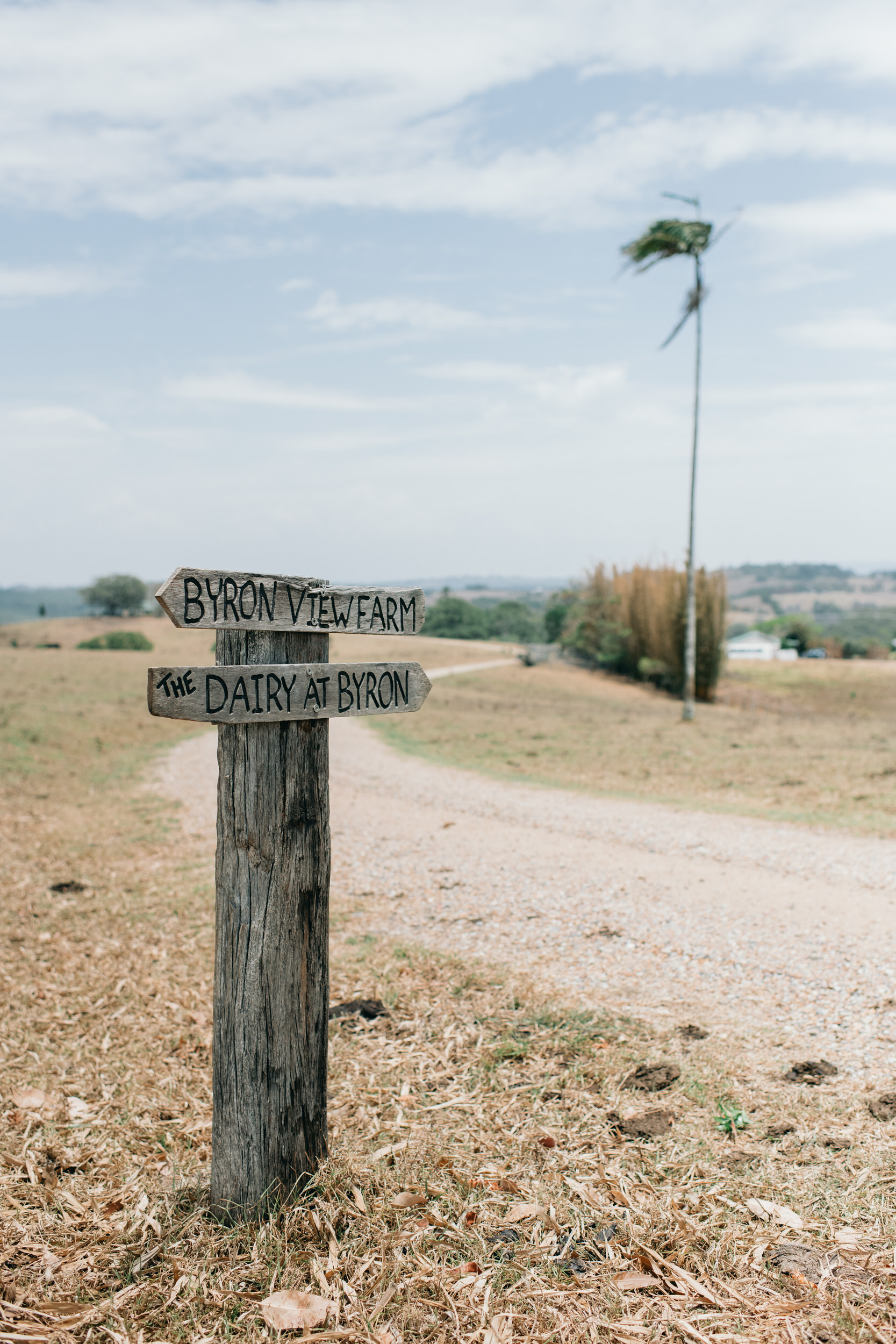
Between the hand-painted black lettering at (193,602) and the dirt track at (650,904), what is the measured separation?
3.02 meters

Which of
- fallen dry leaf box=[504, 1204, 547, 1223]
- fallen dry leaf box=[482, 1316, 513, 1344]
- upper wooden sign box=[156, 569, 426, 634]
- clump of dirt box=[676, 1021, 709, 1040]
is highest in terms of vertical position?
upper wooden sign box=[156, 569, 426, 634]

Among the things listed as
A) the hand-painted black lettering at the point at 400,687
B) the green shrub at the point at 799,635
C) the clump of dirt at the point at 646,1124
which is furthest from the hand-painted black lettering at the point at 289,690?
the green shrub at the point at 799,635

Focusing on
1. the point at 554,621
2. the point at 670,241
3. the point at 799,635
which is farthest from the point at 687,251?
the point at 799,635

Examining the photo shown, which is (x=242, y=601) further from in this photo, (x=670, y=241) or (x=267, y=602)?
(x=670, y=241)

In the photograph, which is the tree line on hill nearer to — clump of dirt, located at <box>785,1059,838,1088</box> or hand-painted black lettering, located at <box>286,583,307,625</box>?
clump of dirt, located at <box>785,1059,838,1088</box>

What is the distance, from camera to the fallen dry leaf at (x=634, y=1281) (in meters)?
2.38

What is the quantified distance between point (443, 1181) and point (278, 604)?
6.34 feet

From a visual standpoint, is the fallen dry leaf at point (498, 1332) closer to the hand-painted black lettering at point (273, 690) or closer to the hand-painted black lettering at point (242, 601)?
the hand-painted black lettering at point (273, 690)

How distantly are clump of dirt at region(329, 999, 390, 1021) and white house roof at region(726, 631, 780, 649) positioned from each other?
66.2 metres

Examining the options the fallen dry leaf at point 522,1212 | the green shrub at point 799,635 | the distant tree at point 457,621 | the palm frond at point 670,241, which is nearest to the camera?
the fallen dry leaf at point 522,1212

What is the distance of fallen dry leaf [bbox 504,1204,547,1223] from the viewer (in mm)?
2684

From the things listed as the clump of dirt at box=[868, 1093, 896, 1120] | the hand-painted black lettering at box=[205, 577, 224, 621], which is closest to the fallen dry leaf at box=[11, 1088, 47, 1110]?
the hand-painted black lettering at box=[205, 577, 224, 621]

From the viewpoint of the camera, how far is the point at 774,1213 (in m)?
2.68

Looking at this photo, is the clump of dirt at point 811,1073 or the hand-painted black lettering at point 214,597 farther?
the clump of dirt at point 811,1073
